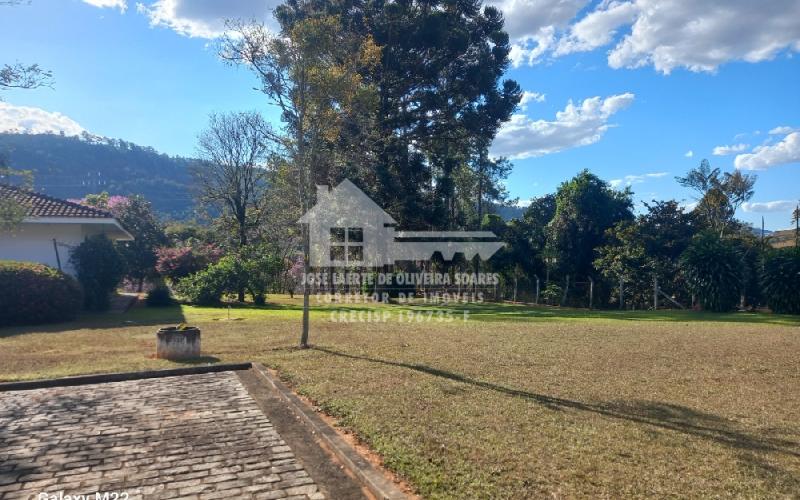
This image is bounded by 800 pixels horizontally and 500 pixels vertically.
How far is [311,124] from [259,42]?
6.41 ft

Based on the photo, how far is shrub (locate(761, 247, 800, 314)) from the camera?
57.1 ft

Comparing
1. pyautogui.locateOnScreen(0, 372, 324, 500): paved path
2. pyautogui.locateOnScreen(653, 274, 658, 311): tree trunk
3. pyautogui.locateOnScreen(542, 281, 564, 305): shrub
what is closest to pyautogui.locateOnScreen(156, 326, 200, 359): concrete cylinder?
pyautogui.locateOnScreen(0, 372, 324, 500): paved path

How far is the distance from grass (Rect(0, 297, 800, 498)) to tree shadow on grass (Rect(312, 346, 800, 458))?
0.9 inches

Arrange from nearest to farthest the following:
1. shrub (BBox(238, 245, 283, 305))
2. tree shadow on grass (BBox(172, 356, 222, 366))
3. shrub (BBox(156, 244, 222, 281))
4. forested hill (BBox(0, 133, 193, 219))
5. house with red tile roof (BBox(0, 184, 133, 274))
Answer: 1. tree shadow on grass (BBox(172, 356, 222, 366))
2. house with red tile roof (BBox(0, 184, 133, 274))
3. shrub (BBox(238, 245, 283, 305))
4. shrub (BBox(156, 244, 222, 281))
5. forested hill (BBox(0, 133, 193, 219))

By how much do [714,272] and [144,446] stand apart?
803 inches

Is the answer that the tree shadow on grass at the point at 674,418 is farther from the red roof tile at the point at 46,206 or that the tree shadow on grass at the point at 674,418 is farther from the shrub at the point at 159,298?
the shrub at the point at 159,298

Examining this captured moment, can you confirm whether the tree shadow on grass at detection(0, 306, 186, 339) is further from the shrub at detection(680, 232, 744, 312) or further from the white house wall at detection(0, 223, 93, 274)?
the shrub at detection(680, 232, 744, 312)

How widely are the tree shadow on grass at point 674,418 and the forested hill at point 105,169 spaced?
50683 mm

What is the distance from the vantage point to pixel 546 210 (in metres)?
31.0

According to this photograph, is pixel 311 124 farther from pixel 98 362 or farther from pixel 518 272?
pixel 518 272

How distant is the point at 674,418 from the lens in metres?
5.48

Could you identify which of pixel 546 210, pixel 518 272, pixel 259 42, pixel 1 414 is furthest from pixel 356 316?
pixel 546 210

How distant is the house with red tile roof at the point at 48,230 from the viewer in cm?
1591

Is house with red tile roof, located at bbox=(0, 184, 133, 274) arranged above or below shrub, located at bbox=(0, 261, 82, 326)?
above
